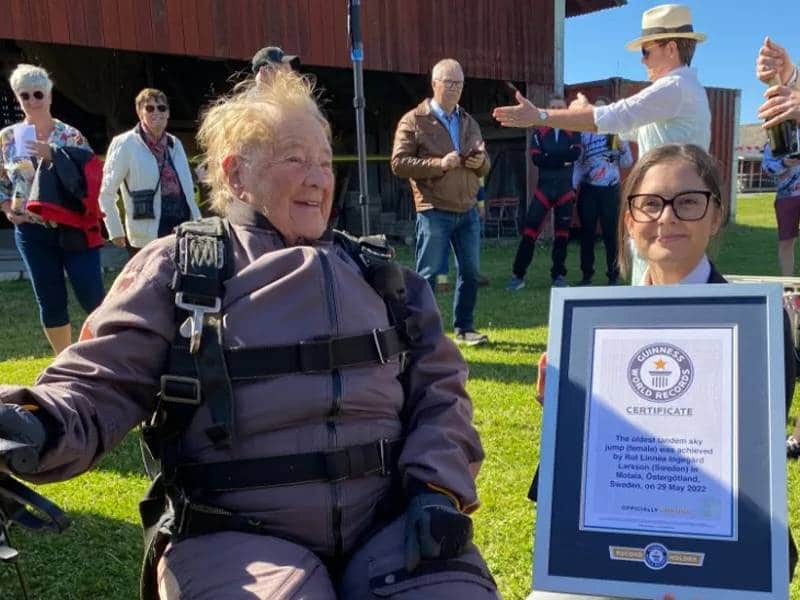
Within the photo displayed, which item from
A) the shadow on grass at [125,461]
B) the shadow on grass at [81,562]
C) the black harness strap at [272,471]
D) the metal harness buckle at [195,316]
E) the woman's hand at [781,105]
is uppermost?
the woman's hand at [781,105]

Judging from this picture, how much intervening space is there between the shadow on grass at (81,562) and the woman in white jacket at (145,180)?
7.77 feet

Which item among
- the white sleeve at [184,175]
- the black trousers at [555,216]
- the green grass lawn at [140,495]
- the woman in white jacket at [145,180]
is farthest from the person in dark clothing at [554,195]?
the woman in white jacket at [145,180]

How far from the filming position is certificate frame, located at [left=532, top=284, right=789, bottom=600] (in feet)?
5.08

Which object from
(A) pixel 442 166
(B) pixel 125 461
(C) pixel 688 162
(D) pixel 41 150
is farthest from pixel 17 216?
(C) pixel 688 162

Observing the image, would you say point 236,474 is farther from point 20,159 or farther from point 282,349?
point 20,159

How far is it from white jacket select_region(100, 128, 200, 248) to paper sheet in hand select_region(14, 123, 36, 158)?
45 centimetres

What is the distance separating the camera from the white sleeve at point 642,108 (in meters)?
3.29

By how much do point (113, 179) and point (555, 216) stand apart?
18.3 ft

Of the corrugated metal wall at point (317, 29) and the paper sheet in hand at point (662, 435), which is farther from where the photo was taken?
the corrugated metal wall at point (317, 29)

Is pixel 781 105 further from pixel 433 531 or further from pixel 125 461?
pixel 125 461

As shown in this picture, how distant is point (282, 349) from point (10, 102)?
17.5 metres

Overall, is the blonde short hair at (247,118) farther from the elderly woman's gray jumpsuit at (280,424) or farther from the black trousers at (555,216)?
the black trousers at (555,216)

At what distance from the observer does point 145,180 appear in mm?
5074

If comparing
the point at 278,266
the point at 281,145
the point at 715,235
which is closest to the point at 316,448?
the point at 278,266
